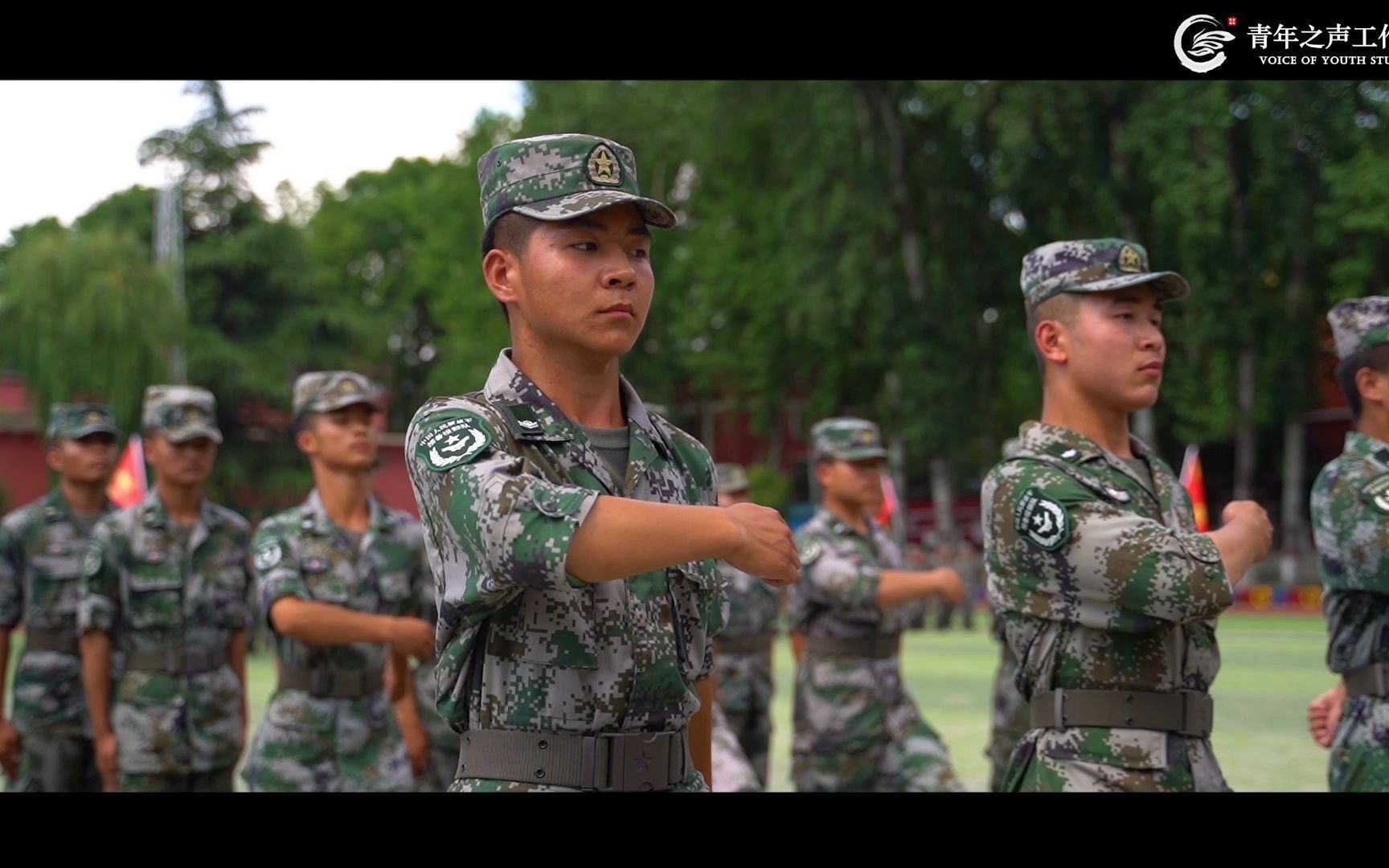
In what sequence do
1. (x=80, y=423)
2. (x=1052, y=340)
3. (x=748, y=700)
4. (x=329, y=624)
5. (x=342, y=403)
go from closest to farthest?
(x=1052, y=340)
(x=329, y=624)
(x=342, y=403)
(x=80, y=423)
(x=748, y=700)

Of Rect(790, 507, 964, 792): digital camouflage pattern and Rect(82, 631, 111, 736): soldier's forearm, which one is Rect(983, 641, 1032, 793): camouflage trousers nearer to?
Rect(790, 507, 964, 792): digital camouflage pattern

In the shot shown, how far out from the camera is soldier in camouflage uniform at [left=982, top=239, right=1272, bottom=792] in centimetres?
435

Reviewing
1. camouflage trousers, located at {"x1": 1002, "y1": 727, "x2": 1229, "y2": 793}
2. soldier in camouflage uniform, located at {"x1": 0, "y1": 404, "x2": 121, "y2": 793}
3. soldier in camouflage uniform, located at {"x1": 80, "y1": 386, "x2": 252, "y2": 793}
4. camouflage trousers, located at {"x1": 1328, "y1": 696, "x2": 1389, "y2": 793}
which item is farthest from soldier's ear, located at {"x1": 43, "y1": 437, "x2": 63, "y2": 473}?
camouflage trousers, located at {"x1": 1328, "y1": 696, "x2": 1389, "y2": 793}

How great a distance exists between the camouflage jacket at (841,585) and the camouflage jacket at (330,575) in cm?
241

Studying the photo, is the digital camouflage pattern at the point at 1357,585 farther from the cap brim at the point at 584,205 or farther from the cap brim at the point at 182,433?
the cap brim at the point at 182,433

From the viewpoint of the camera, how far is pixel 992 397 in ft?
133

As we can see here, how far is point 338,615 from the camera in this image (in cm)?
687

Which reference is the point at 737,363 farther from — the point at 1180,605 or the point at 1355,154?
the point at 1180,605

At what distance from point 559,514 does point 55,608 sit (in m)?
6.88

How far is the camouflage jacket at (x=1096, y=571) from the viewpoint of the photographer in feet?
14.1

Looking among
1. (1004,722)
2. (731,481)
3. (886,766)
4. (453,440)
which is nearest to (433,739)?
(886,766)

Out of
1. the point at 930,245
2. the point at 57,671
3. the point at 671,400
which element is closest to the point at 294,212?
the point at 671,400

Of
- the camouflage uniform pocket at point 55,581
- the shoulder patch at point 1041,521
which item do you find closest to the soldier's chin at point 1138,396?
the shoulder patch at point 1041,521

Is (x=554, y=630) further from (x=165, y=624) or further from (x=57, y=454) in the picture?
(x=57, y=454)
